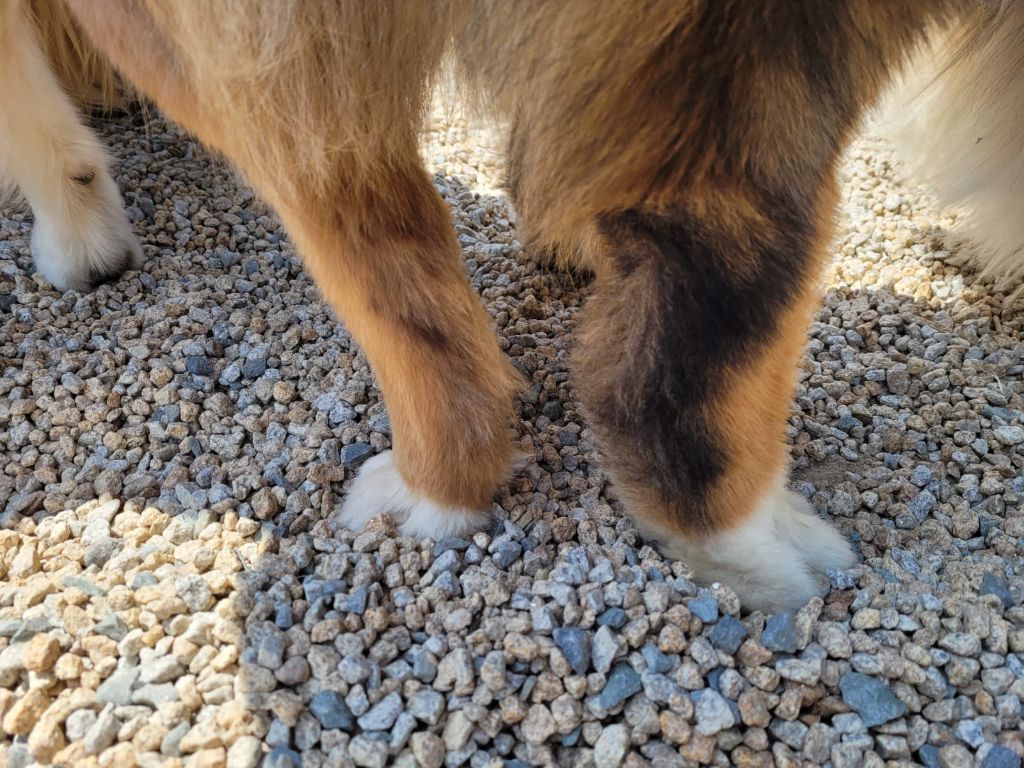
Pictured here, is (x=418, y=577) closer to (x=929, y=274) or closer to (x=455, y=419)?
(x=455, y=419)

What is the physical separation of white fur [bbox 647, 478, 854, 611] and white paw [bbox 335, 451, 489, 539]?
27 cm

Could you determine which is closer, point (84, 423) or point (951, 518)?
point (951, 518)

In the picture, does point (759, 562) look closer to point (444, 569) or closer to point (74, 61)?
Result: point (444, 569)

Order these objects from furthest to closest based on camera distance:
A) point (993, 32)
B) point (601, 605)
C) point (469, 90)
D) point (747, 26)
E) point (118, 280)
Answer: point (118, 280) < point (993, 32) < point (601, 605) < point (469, 90) < point (747, 26)

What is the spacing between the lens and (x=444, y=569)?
1.17 meters

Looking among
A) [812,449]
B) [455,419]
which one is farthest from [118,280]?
[812,449]

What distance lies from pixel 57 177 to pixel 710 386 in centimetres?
135

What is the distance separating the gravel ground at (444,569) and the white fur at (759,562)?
0.12ft

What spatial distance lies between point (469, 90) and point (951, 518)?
3.01 feet

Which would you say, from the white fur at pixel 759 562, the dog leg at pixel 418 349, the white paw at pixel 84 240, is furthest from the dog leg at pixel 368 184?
the white paw at pixel 84 240

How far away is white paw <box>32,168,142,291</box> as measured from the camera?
1.70 metres

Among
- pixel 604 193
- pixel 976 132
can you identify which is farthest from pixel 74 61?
pixel 976 132

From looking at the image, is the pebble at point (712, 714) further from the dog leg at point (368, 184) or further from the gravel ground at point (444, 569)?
the dog leg at point (368, 184)

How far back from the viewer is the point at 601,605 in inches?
43.4
